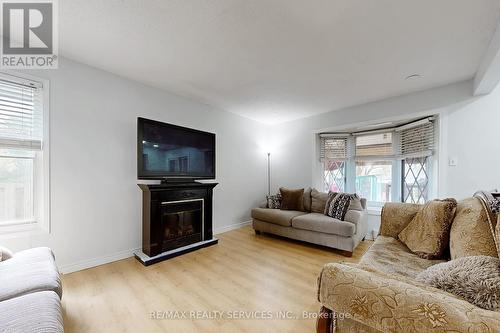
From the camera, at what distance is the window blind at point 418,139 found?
310 cm

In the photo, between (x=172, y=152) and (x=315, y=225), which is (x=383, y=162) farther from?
(x=172, y=152)

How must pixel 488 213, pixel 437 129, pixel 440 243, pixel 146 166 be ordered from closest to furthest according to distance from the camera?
pixel 488 213, pixel 440 243, pixel 146 166, pixel 437 129

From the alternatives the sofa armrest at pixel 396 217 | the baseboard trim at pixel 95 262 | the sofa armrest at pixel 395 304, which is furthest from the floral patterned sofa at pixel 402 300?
the baseboard trim at pixel 95 262

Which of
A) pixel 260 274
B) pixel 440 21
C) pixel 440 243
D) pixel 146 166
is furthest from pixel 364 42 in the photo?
pixel 146 166

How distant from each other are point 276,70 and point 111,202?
2.54 m

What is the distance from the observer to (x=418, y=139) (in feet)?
10.8

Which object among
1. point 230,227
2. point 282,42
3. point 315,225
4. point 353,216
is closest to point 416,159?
point 353,216

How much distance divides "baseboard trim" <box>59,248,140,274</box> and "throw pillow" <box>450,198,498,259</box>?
3234mm

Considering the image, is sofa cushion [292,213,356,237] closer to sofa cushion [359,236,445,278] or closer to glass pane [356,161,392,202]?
sofa cushion [359,236,445,278]

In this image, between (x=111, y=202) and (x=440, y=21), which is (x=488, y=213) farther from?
(x=111, y=202)

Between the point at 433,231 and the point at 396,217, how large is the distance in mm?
460

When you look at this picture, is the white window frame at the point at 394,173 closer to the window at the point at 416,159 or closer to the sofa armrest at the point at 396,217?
the window at the point at 416,159

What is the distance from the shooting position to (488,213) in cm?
130

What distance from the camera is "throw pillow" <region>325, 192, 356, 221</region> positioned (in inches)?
121
